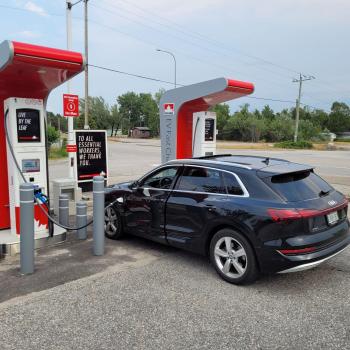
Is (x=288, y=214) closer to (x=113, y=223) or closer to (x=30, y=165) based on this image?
(x=113, y=223)

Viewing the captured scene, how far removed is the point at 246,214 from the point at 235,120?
266 feet

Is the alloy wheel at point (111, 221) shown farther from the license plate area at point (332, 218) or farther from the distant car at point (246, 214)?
the license plate area at point (332, 218)

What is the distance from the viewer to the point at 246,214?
4383mm

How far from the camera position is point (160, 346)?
3.27 meters

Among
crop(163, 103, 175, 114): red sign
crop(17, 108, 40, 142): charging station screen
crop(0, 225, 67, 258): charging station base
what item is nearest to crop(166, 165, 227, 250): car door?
crop(0, 225, 67, 258): charging station base

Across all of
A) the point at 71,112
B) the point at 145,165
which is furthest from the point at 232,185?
the point at 145,165

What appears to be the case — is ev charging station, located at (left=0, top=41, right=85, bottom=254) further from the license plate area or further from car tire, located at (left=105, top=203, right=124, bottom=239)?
the license plate area

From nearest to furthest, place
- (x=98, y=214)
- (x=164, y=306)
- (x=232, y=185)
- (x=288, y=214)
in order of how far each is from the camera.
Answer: (x=164, y=306)
(x=288, y=214)
(x=232, y=185)
(x=98, y=214)

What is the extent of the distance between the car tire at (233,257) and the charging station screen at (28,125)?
130 inches

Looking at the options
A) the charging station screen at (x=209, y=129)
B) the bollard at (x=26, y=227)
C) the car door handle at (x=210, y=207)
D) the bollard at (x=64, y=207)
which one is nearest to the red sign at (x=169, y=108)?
the charging station screen at (x=209, y=129)

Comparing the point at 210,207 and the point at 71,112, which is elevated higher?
the point at 71,112

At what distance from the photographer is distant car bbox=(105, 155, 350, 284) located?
4188 millimetres

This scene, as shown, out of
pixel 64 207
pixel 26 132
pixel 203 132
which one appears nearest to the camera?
pixel 26 132

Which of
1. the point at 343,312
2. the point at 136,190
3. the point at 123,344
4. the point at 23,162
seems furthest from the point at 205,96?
the point at 123,344
